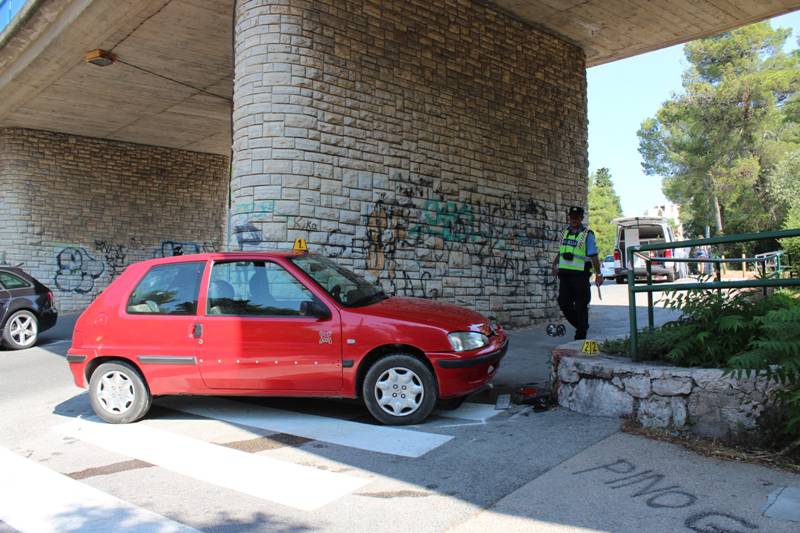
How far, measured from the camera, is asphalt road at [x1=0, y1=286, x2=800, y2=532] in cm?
321

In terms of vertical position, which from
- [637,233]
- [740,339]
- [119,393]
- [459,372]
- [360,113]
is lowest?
[119,393]

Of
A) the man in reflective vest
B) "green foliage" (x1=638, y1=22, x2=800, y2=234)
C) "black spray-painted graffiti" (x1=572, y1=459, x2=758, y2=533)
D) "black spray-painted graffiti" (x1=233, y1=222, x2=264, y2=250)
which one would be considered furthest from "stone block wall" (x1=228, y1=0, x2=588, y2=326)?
"green foliage" (x1=638, y1=22, x2=800, y2=234)

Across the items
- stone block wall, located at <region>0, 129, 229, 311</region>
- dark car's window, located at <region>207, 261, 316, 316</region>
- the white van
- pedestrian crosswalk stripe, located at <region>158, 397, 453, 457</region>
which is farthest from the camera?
the white van

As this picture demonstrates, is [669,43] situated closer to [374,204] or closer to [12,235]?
[374,204]

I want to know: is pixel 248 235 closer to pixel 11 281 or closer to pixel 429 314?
pixel 429 314

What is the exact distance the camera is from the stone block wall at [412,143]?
27.5 ft

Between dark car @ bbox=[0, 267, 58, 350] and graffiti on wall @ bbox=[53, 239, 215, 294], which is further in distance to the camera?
graffiti on wall @ bbox=[53, 239, 215, 294]

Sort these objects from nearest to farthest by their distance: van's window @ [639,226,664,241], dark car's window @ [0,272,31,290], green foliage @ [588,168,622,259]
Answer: dark car's window @ [0,272,31,290], van's window @ [639,226,664,241], green foliage @ [588,168,622,259]

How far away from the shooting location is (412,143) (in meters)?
9.82

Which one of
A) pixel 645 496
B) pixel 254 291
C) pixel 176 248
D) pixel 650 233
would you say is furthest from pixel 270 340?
pixel 650 233

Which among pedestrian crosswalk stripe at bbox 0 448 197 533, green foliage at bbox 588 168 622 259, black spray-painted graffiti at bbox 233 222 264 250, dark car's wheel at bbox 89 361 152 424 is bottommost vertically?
pedestrian crosswalk stripe at bbox 0 448 197 533

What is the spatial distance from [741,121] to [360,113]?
31.0 m

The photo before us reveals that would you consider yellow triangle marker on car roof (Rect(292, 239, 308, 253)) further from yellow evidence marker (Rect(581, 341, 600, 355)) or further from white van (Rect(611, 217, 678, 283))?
white van (Rect(611, 217, 678, 283))

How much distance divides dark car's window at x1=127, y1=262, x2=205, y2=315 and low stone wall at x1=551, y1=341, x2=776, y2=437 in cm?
330
